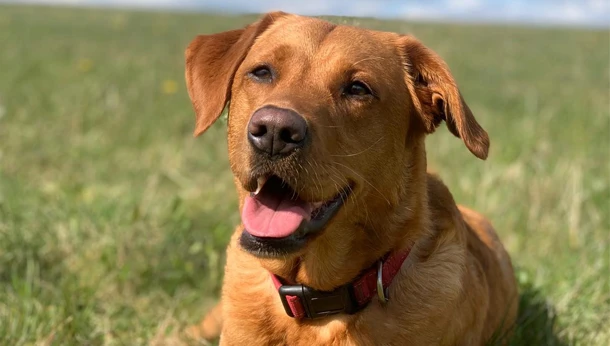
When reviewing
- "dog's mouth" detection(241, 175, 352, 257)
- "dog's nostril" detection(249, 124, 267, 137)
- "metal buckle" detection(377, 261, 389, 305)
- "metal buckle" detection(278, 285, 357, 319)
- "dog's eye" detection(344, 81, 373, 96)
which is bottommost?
"metal buckle" detection(278, 285, 357, 319)

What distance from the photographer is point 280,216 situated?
293cm

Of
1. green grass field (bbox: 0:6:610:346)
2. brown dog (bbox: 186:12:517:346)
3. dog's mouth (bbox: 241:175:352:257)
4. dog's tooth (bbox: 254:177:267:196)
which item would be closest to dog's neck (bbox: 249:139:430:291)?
brown dog (bbox: 186:12:517:346)

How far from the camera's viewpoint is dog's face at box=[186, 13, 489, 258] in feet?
9.41

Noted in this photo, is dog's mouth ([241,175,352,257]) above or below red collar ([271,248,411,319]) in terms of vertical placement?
above

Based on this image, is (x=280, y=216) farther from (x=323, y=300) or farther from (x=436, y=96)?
(x=436, y=96)

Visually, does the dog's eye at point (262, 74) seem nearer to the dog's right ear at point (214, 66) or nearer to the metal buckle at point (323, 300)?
the dog's right ear at point (214, 66)

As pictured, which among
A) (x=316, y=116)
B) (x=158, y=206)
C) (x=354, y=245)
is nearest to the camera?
(x=316, y=116)

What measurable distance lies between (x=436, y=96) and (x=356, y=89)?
0.41 metres

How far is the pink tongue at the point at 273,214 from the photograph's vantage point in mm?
2887

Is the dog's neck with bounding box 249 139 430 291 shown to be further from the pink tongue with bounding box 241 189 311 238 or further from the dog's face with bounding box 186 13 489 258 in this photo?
the pink tongue with bounding box 241 189 311 238

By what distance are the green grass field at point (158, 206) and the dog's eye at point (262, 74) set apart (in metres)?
1.41

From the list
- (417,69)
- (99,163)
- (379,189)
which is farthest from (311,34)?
(99,163)

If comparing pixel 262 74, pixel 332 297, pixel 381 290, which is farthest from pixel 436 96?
pixel 332 297

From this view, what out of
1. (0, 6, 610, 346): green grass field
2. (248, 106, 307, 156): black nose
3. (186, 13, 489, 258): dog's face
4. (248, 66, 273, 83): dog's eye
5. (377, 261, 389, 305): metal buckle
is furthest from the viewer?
(0, 6, 610, 346): green grass field
